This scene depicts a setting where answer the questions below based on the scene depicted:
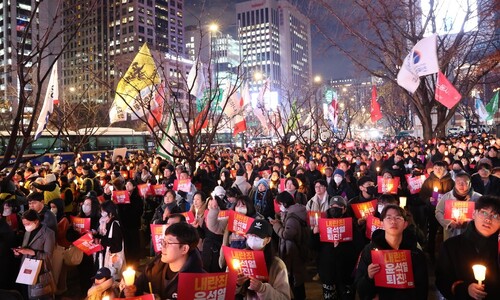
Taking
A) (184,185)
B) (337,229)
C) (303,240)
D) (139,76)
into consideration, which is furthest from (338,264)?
(139,76)

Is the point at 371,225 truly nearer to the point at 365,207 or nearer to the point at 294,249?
Answer: the point at 365,207

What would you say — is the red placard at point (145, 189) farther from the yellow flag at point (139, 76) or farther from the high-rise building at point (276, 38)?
the high-rise building at point (276, 38)

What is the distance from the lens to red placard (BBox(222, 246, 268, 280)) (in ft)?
12.1

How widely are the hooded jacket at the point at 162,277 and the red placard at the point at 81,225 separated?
9.90ft

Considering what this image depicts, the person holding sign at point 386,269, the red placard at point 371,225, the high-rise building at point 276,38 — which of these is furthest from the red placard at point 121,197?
the high-rise building at point 276,38

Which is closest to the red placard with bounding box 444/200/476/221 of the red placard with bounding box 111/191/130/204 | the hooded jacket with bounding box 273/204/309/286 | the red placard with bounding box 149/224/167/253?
the hooded jacket with bounding box 273/204/309/286

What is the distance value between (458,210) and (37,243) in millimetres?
5806

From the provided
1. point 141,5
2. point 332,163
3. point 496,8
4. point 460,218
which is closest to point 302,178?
point 460,218

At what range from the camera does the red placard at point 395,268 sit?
Result: 3465mm

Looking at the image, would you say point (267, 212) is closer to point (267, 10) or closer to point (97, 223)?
point (97, 223)

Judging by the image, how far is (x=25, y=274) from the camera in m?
4.98

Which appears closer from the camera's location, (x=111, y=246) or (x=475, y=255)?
(x=475, y=255)

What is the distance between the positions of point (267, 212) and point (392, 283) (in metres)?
4.43

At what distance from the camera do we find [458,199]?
584 centimetres
